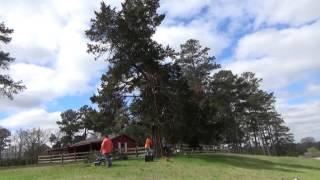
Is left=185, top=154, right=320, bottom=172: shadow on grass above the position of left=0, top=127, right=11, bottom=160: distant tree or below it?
below

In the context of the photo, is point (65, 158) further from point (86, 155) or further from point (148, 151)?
point (148, 151)

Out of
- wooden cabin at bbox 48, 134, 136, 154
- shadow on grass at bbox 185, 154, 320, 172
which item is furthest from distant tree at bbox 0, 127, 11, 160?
shadow on grass at bbox 185, 154, 320, 172

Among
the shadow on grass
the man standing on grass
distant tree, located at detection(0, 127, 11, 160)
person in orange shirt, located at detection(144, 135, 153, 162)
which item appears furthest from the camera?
distant tree, located at detection(0, 127, 11, 160)

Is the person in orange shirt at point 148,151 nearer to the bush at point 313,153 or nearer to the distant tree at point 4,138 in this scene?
the bush at point 313,153

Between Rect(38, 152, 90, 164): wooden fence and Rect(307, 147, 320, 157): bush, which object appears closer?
Rect(38, 152, 90, 164): wooden fence

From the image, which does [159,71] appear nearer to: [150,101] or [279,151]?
[150,101]

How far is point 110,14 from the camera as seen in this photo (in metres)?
40.1

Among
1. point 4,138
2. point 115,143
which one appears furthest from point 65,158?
point 4,138

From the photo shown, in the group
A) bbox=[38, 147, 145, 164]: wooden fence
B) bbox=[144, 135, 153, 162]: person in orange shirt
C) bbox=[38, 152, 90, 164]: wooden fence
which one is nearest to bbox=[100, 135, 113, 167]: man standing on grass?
bbox=[144, 135, 153, 162]: person in orange shirt

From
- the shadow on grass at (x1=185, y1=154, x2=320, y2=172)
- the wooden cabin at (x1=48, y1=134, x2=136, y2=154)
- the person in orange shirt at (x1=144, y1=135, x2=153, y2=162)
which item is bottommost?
the shadow on grass at (x1=185, y1=154, x2=320, y2=172)

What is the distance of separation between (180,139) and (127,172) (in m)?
34.9

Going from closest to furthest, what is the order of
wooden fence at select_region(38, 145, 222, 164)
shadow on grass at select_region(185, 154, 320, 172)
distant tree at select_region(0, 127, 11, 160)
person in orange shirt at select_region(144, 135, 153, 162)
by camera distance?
person in orange shirt at select_region(144, 135, 153, 162) → shadow on grass at select_region(185, 154, 320, 172) → wooden fence at select_region(38, 145, 222, 164) → distant tree at select_region(0, 127, 11, 160)

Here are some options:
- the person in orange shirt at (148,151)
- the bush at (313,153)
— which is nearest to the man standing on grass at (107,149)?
the person in orange shirt at (148,151)

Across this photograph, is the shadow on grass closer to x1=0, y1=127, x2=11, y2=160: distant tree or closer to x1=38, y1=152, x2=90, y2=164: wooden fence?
x1=38, y1=152, x2=90, y2=164: wooden fence
